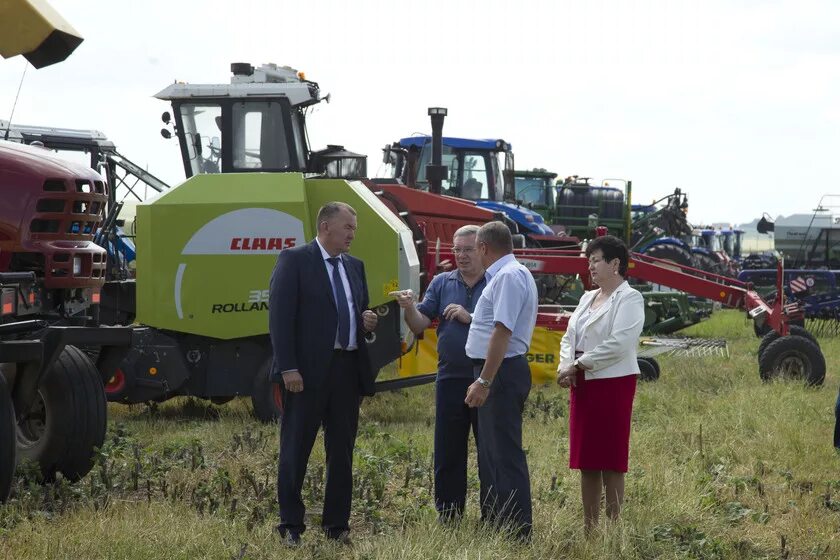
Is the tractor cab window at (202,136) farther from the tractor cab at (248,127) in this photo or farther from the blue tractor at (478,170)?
the blue tractor at (478,170)

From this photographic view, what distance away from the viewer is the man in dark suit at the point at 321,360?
6125 mm

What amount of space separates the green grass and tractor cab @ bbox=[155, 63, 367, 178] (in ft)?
7.86

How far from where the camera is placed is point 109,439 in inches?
359

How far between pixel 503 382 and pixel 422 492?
5.32ft

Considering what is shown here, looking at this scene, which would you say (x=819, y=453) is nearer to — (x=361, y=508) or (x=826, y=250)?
(x=361, y=508)

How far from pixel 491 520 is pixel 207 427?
Answer: 4.24m

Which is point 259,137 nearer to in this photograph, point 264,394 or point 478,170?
point 264,394

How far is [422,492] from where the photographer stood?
749 cm

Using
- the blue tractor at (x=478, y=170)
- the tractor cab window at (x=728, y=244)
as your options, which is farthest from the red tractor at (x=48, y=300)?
the tractor cab window at (x=728, y=244)

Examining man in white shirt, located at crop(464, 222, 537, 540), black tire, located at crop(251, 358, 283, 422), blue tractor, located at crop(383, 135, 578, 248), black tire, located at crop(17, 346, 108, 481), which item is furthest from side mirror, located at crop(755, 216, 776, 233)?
man in white shirt, located at crop(464, 222, 537, 540)

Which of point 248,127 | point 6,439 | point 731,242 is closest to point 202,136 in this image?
point 248,127

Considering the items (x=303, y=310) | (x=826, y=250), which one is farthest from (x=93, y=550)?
(x=826, y=250)

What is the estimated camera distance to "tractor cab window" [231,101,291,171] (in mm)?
12109

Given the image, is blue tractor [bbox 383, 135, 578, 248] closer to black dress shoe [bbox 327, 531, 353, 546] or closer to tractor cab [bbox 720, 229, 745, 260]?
black dress shoe [bbox 327, 531, 353, 546]
